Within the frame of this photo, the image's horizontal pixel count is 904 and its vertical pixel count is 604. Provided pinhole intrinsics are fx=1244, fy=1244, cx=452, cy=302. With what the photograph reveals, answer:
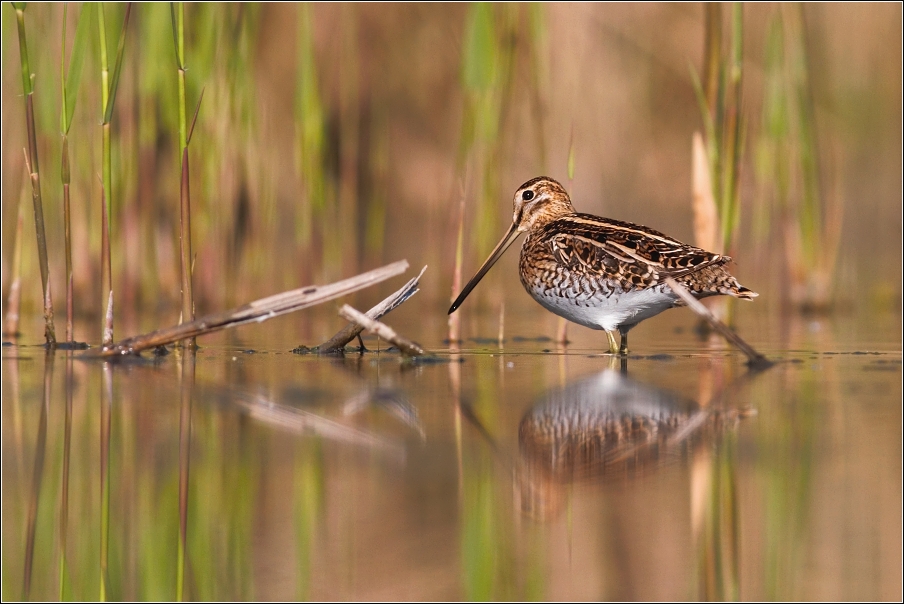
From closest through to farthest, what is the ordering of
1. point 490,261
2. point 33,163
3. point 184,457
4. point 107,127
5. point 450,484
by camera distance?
point 450,484
point 184,457
point 107,127
point 33,163
point 490,261

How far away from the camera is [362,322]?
510 centimetres

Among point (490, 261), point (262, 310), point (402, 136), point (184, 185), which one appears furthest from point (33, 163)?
point (402, 136)

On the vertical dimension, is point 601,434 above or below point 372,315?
below

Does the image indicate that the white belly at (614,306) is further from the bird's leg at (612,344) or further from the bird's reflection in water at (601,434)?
the bird's reflection in water at (601,434)

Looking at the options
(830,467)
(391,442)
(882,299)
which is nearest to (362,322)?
(391,442)

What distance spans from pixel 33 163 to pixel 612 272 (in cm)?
265

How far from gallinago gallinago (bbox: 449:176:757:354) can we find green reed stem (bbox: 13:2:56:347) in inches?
75.1

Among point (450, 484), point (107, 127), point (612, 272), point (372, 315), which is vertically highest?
point (107, 127)

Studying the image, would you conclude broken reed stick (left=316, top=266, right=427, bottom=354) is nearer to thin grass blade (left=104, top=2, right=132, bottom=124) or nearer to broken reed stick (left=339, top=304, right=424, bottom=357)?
broken reed stick (left=339, top=304, right=424, bottom=357)

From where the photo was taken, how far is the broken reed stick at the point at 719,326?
4.93 meters

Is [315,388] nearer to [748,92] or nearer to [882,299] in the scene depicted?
[882,299]

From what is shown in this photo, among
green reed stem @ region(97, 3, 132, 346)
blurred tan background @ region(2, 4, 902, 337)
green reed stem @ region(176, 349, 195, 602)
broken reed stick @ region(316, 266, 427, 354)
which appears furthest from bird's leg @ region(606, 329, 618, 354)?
green reed stem @ region(97, 3, 132, 346)

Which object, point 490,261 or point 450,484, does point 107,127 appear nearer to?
point 490,261

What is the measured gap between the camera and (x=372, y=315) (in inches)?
219
